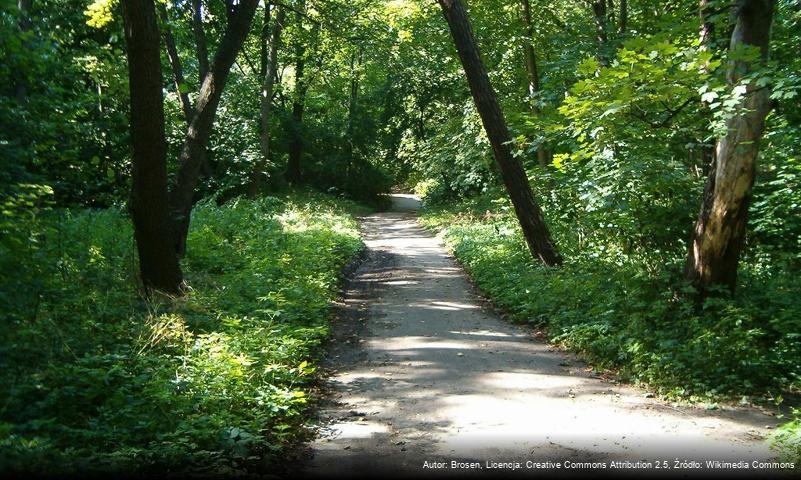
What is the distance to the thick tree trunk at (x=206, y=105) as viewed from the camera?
9133mm

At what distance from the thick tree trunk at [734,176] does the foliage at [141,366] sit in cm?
504

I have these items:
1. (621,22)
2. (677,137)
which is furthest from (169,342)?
(621,22)

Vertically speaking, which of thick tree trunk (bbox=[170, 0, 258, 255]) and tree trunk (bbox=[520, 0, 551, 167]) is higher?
tree trunk (bbox=[520, 0, 551, 167])

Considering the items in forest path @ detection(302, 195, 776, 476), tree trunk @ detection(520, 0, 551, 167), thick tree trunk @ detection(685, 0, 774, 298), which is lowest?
forest path @ detection(302, 195, 776, 476)

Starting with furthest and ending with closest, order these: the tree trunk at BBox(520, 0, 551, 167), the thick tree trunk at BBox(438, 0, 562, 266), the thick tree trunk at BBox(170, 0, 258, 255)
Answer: the tree trunk at BBox(520, 0, 551, 167), the thick tree trunk at BBox(438, 0, 562, 266), the thick tree trunk at BBox(170, 0, 258, 255)

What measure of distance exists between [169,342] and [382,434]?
2.62 meters

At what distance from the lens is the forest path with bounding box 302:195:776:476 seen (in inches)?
180

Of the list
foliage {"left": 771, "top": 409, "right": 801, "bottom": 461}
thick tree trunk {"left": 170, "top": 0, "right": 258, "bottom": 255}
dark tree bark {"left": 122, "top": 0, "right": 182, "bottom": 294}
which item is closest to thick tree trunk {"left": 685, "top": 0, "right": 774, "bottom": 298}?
foliage {"left": 771, "top": 409, "right": 801, "bottom": 461}

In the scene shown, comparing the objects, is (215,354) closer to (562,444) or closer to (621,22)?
(562,444)

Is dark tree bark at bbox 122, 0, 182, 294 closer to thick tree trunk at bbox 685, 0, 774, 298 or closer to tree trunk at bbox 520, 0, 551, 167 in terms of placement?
thick tree trunk at bbox 685, 0, 774, 298

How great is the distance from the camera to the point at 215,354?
5.81 metres

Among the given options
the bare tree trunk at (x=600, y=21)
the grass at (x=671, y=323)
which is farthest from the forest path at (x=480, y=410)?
the bare tree trunk at (x=600, y=21)

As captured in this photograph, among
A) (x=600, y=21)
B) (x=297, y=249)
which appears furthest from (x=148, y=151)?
(x=600, y=21)

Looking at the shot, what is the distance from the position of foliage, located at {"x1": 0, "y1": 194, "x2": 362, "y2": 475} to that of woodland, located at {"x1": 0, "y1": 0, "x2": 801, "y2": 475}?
0.03m
